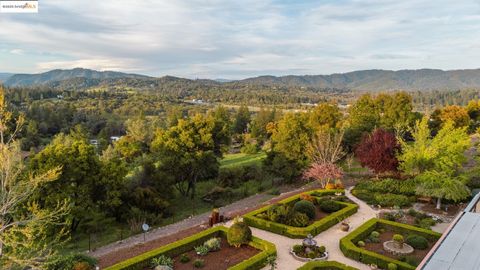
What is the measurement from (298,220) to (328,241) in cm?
221

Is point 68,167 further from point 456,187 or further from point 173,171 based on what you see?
point 456,187

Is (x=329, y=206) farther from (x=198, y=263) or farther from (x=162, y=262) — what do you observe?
(x=162, y=262)

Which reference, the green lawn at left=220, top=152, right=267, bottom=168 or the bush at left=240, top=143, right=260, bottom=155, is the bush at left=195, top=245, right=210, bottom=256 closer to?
the green lawn at left=220, top=152, right=267, bottom=168

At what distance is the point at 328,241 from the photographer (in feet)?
61.1

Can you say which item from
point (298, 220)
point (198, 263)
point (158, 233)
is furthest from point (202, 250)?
point (298, 220)

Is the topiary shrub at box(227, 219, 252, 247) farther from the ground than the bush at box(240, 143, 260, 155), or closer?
farther from the ground

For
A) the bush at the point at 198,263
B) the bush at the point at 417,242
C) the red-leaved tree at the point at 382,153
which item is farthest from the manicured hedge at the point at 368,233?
the red-leaved tree at the point at 382,153

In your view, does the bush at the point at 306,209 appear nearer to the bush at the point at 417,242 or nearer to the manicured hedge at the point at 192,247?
the manicured hedge at the point at 192,247

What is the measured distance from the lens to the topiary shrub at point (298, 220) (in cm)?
2003

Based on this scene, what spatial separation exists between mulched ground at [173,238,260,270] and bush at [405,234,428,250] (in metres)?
8.06

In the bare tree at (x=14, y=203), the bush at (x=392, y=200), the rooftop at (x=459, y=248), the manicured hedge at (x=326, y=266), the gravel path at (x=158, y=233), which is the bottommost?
the gravel path at (x=158, y=233)

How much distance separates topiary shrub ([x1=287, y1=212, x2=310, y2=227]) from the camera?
2003 cm

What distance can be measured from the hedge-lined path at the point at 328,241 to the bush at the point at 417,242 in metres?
3.31

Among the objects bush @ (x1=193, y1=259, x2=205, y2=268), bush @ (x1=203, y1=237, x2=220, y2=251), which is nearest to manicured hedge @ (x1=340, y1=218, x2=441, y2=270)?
bush @ (x1=203, y1=237, x2=220, y2=251)
